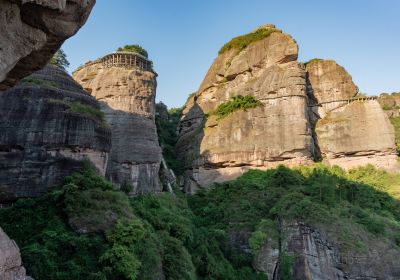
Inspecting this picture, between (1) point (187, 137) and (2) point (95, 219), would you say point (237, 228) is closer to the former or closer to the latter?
(2) point (95, 219)

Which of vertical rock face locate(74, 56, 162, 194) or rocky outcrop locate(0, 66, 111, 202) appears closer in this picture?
rocky outcrop locate(0, 66, 111, 202)

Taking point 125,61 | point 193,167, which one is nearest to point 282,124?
point 193,167

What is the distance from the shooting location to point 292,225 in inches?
898

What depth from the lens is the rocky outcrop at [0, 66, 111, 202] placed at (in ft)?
57.7

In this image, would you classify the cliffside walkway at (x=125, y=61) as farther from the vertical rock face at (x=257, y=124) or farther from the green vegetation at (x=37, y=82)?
the vertical rock face at (x=257, y=124)

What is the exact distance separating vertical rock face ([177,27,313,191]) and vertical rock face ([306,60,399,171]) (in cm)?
271

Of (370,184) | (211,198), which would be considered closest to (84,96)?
(211,198)

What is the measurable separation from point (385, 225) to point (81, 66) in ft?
83.5

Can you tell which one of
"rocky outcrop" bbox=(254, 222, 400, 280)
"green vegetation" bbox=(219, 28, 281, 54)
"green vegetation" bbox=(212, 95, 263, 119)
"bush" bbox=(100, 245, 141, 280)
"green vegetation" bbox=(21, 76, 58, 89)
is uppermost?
"green vegetation" bbox=(219, 28, 281, 54)

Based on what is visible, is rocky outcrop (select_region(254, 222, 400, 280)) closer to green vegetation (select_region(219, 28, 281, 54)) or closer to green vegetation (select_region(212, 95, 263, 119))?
green vegetation (select_region(212, 95, 263, 119))

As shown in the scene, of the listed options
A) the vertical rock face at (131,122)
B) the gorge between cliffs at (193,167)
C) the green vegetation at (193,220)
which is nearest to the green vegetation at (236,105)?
the gorge between cliffs at (193,167)

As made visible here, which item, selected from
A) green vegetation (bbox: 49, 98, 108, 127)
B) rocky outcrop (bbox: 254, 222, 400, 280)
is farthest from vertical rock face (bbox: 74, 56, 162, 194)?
rocky outcrop (bbox: 254, 222, 400, 280)

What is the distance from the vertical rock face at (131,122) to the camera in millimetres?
25109

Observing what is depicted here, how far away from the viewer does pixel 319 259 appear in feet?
70.2
